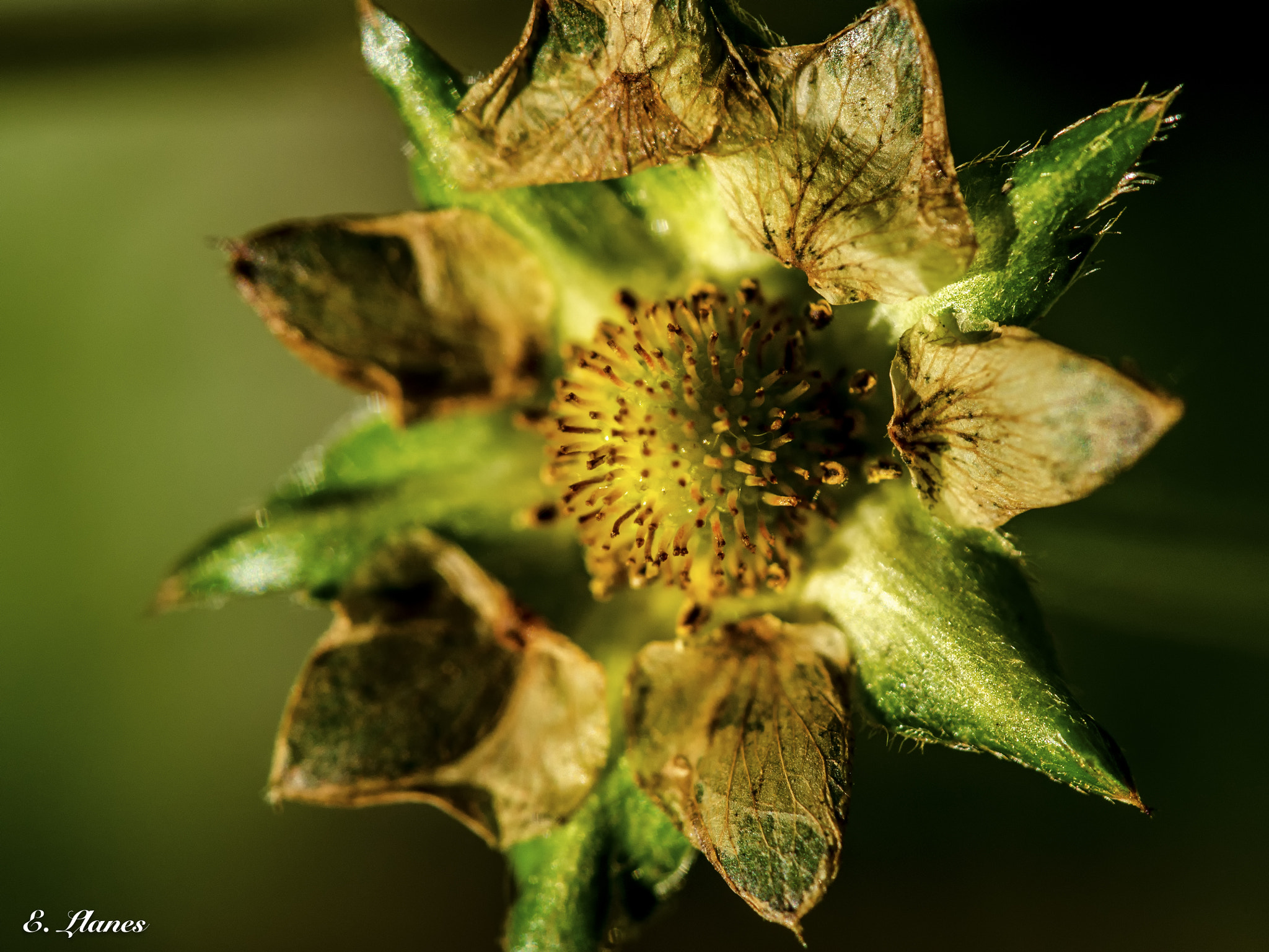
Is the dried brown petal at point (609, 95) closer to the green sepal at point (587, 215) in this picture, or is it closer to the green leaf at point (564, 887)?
the green sepal at point (587, 215)

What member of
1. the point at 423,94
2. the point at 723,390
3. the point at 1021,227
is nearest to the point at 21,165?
the point at 423,94

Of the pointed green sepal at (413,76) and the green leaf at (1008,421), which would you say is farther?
the pointed green sepal at (413,76)

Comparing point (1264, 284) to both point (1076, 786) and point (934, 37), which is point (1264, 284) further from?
point (1076, 786)

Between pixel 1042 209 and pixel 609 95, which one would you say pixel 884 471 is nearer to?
pixel 1042 209

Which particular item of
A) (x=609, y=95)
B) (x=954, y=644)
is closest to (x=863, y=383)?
(x=954, y=644)
